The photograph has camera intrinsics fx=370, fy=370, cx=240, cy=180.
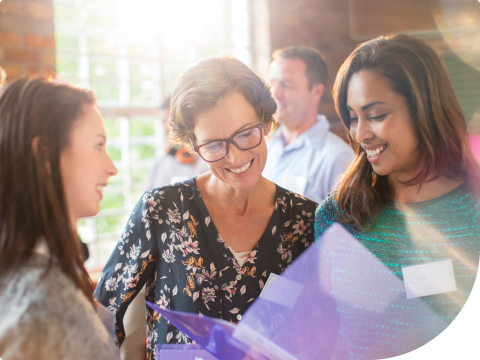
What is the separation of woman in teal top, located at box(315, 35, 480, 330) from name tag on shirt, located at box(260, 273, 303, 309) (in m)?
0.30

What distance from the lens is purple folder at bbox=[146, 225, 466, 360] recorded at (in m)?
1.06

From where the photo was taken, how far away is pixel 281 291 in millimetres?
1220

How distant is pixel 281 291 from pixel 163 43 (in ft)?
10.9

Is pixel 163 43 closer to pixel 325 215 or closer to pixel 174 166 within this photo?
pixel 174 166

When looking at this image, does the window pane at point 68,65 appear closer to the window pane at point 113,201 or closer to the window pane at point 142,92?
→ the window pane at point 142,92

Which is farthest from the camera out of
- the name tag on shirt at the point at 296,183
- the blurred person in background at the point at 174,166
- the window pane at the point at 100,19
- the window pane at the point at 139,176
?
the window pane at the point at 139,176

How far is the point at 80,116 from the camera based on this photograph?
0.78m

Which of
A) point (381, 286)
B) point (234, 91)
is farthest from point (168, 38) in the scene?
point (381, 286)

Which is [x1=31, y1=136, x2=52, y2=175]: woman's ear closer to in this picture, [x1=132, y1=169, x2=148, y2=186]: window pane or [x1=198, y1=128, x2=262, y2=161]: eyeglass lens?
[x1=198, y1=128, x2=262, y2=161]: eyeglass lens

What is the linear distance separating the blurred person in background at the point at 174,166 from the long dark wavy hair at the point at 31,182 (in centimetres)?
248

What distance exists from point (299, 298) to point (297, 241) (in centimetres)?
20

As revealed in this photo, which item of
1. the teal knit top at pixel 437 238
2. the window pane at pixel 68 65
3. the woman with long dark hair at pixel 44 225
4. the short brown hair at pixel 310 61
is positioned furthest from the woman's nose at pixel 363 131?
the window pane at pixel 68 65

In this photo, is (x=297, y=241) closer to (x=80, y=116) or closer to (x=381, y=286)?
(x=381, y=286)

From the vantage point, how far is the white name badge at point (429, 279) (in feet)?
3.27
